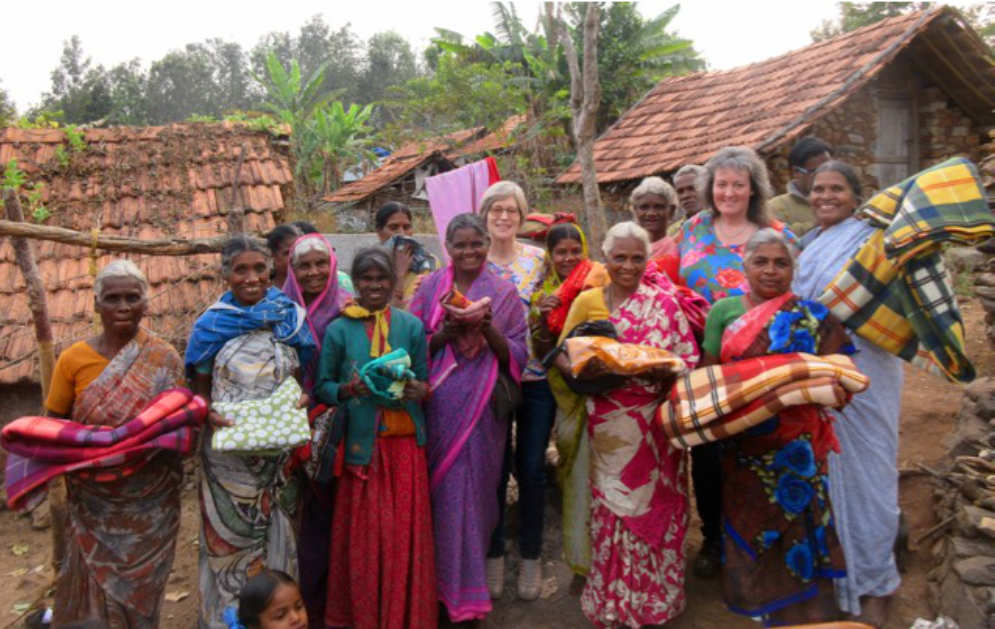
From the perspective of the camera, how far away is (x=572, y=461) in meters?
3.28

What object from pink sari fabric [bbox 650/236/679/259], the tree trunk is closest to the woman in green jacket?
pink sari fabric [bbox 650/236/679/259]

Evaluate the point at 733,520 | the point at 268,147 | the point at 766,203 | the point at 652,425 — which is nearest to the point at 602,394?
the point at 652,425

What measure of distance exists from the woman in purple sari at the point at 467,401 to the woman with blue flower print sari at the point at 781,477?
102 cm

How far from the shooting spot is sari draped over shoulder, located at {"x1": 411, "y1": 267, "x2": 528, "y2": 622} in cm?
310

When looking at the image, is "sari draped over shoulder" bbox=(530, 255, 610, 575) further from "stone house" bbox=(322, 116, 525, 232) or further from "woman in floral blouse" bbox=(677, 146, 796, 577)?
"stone house" bbox=(322, 116, 525, 232)

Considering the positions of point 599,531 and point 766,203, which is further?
point 766,203

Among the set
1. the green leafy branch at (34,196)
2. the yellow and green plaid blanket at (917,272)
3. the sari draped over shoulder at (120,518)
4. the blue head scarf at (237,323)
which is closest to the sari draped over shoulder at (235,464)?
the blue head scarf at (237,323)

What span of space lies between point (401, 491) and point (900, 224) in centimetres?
234

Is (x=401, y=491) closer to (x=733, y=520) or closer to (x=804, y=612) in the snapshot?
(x=733, y=520)

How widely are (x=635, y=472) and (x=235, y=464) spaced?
1.70m

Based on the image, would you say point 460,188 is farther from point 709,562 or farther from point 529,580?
point 709,562

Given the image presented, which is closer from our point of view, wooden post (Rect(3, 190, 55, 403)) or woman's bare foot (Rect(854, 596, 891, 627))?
woman's bare foot (Rect(854, 596, 891, 627))

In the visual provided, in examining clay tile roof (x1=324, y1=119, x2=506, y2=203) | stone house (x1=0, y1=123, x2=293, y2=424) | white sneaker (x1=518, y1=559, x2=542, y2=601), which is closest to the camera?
white sneaker (x1=518, y1=559, x2=542, y2=601)

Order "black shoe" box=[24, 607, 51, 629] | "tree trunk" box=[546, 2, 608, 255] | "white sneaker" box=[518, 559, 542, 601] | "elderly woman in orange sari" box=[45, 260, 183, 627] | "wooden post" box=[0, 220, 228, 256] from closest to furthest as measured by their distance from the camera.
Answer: "elderly woman in orange sari" box=[45, 260, 183, 627], "wooden post" box=[0, 220, 228, 256], "white sneaker" box=[518, 559, 542, 601], "black shoe" box=[24, 607, 51, 629], "tree trunk" box=[546, 2, 608, 255]
